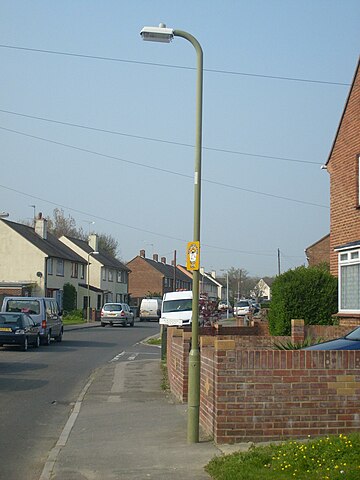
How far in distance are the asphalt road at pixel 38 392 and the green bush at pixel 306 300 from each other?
555 centimetres

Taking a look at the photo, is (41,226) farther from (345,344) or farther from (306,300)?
(345,344)

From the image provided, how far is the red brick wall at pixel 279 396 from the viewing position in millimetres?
9758

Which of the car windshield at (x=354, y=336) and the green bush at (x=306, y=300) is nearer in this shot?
the car windshield at (x=354, y=336)

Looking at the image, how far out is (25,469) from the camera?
9094mm

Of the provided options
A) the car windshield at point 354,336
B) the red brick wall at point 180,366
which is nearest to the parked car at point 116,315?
the red brick wall at point 180,366

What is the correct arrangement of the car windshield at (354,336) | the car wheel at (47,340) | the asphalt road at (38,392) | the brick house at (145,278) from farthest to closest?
the brick house at (145,278) → the car wheel at (47,340) → the car windshield at (354,336) → the asphalt road at (38,392)

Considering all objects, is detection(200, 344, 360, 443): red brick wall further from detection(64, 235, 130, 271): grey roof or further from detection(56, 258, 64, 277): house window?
detection(64, 235, 130, 271): grey roof

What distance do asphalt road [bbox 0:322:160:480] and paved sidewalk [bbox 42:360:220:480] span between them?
34 cm

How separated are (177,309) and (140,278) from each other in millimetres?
70075

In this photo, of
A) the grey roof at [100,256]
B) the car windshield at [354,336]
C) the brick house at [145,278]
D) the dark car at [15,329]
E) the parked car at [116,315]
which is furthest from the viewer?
the brick house at [145,278]

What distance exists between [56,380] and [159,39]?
36.3 ft

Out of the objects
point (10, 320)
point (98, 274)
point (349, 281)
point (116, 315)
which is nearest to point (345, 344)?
point (349, 281)

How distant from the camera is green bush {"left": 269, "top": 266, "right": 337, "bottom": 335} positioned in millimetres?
20766

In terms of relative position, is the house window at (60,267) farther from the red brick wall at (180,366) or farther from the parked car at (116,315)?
the red brick wall at (180,366)
